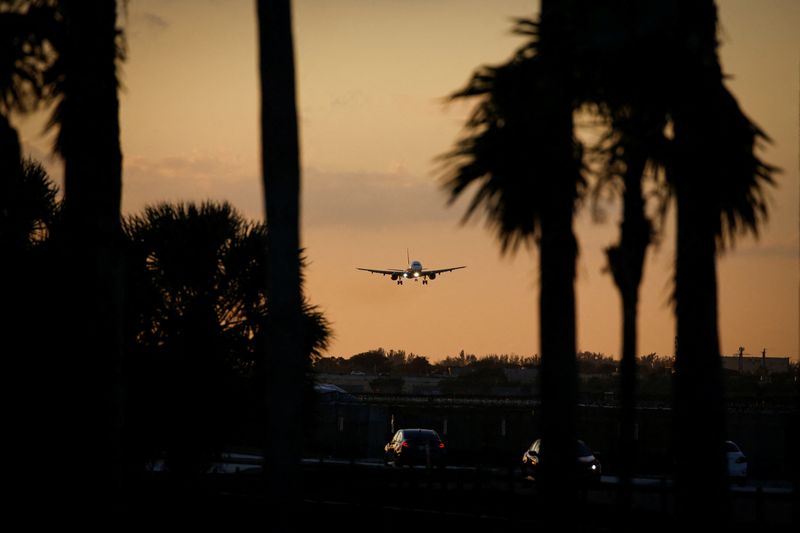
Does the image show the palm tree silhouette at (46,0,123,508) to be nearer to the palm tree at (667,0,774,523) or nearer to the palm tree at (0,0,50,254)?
the palm tree at (0,0,50,254)

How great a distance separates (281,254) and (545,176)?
3.33m

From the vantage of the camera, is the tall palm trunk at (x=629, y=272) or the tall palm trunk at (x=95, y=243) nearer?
the tall palm trunk at (x=629, y=272)

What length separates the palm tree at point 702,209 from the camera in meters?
12.9

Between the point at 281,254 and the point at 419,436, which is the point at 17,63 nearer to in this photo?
the point at 281,254

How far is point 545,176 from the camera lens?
46.2 feet

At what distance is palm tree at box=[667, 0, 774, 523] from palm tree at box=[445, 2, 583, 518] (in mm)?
1321

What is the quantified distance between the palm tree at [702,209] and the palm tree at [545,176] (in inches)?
52.0

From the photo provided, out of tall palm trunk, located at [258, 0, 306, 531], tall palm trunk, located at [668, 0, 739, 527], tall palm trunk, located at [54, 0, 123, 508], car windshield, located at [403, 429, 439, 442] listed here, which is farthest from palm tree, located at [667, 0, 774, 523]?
car windshield, located at [403, 429, 439, 442]

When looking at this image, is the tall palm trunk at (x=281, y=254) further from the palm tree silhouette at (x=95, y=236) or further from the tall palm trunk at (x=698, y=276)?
the tall palm trunk at (x=698, y=276)

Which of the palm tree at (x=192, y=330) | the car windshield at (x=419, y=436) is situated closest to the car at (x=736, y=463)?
the car windshield at (x=419, y=436)

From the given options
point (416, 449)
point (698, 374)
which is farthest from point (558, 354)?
point (416, 449)

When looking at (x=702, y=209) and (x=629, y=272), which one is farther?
(x=629, y=272)

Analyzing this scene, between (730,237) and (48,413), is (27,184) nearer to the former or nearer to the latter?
(48,413)

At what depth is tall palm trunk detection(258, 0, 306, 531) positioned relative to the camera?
1298cm
